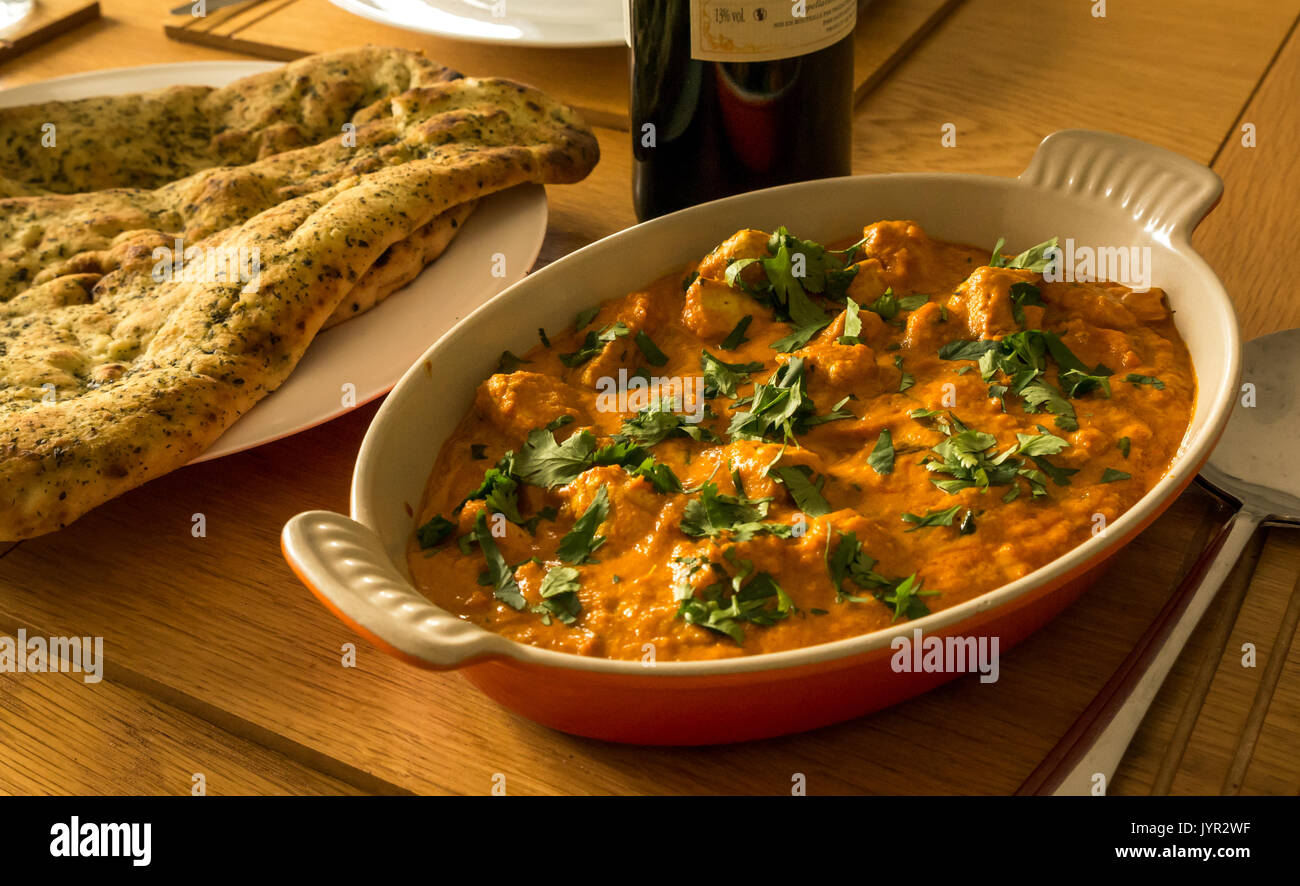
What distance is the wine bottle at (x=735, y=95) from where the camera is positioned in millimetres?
1396

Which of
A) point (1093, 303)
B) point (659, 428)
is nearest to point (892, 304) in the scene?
point (1093, 303)

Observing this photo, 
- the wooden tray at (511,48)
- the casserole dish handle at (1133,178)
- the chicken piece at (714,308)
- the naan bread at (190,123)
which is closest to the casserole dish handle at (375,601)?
the chicken piece at (714,308)

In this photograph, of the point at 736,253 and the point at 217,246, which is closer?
the point at 736,253

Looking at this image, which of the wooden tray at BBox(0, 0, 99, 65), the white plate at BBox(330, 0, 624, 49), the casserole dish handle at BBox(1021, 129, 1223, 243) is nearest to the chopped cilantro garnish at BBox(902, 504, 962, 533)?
the casserole dish handle at BBox(1021, 129, 1223, 243)

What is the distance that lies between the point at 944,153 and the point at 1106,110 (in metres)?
0.32

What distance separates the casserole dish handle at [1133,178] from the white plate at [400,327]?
0.63m

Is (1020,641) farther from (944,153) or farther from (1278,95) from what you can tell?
(1278,95)

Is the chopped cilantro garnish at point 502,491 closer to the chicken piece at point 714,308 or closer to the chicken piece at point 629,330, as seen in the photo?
the chicken piece at point 629,330

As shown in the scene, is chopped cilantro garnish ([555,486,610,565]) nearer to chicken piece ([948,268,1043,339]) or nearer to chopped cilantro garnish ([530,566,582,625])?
chopped cilantro garnish ([530,566,582,625])

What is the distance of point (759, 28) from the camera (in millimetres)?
1387

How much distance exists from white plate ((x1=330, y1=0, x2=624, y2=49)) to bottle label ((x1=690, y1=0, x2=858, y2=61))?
1.93 ft

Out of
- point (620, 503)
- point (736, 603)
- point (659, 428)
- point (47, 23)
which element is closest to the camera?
point (736, 603)

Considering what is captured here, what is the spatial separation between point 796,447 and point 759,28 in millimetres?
565
